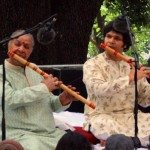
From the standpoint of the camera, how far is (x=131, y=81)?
4.54 m

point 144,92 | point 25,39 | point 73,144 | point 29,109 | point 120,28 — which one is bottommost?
point 73,144

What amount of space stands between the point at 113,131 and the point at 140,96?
0.45 meters

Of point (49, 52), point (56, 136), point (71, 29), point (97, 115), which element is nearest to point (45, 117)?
point (56, 136)

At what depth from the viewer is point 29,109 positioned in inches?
180

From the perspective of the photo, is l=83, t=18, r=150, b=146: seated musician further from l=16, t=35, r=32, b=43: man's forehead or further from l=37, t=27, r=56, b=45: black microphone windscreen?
l=37, t=27, r=56, b=45: black microphone windscreen

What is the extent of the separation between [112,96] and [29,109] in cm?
75

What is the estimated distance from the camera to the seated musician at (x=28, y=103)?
4391 millimetres

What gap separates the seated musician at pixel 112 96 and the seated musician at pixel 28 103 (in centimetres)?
30

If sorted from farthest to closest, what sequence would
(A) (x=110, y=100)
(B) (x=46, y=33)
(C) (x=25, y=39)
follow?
1. (A) (x=110, y=100)
2. (C) (x=25, y=39)
3. (B) (x=46, y=33)

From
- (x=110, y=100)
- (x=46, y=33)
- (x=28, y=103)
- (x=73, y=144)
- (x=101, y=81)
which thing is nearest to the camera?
(x=73, y=144)

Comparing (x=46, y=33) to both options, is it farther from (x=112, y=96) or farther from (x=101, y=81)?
(x=112, y=96)

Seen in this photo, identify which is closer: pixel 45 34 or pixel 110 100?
pixel 45 34

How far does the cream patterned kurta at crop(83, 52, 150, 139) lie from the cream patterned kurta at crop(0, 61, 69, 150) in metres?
0.32

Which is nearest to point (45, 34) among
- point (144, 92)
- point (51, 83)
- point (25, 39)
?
point (51, 83)
